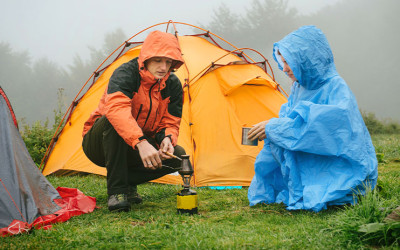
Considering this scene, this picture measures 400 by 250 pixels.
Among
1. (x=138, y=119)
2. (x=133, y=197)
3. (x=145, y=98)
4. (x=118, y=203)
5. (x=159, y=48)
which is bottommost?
(x=133, y=197)

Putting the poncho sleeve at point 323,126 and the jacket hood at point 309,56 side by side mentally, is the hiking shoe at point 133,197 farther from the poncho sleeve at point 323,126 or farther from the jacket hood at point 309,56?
the jacket hood at point 309,56

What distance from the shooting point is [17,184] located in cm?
254

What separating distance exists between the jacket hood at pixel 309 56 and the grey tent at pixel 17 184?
6.73ft

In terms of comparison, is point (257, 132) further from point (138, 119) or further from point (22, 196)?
point (22, 196)

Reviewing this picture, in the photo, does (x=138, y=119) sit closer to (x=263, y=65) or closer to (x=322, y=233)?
(x=322, y=233)

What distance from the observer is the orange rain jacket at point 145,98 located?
8.57 feet

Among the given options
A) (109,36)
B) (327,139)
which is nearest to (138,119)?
(327,139)

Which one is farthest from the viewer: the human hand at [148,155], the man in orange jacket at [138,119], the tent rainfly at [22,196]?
the man in orange jacket at [138,119]

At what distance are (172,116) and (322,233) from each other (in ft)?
5.07

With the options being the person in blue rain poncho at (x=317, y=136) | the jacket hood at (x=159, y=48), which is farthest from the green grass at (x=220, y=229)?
the jacket hood at (x=159, y=48)

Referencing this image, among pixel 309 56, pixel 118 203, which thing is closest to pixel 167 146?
pixel 118 203

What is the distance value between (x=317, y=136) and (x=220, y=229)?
0.92m

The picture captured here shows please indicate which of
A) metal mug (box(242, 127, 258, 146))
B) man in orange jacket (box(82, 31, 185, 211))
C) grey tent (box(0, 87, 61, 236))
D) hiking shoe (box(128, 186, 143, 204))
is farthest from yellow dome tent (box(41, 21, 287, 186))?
grey tent (box(0, 87, 61, 236))

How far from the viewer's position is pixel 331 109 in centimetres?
254
